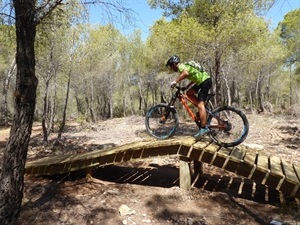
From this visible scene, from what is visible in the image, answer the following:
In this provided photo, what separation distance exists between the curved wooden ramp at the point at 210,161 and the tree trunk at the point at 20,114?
2173 mm

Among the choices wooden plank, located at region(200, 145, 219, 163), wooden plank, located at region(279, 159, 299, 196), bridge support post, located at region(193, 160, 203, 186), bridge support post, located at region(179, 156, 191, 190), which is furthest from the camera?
bridge support post, located at region(193, 160, 203, 186)

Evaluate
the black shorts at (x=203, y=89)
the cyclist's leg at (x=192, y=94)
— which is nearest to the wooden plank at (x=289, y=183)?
the black shorts at (x=203, y=89)

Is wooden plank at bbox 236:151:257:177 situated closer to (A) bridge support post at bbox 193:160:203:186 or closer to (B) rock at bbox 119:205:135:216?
(A) bridge support post at bbox 193:160:203:186

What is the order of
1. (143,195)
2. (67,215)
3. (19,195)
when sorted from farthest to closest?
(143,195) → (67,215) → (19,195)

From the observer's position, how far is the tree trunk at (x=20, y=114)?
3.97 metres

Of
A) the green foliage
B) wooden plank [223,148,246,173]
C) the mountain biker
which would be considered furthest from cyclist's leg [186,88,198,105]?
the green foliage

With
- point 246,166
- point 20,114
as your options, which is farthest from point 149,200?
point 20,114

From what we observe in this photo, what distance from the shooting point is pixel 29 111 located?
417cm

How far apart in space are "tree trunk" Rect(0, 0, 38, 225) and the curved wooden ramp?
217cm

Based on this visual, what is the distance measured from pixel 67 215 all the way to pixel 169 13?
8.93 m

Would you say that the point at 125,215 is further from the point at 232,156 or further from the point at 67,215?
the point at 232,156

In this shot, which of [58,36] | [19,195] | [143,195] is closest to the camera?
[19,195]

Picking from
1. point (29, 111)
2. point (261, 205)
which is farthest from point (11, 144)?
point (261, 205)

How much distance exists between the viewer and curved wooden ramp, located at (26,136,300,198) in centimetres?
491
